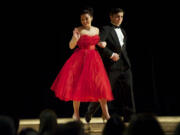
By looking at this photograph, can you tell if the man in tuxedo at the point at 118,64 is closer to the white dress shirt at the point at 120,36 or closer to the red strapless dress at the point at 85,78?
the white dress shirt at the point at 120,36

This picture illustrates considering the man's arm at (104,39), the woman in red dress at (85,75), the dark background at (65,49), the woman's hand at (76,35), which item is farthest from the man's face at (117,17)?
the dark background at (65,49)

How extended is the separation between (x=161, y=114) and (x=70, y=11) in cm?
147

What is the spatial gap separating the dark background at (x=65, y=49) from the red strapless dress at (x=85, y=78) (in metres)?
0.87

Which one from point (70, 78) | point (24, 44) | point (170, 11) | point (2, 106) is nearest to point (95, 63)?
point (70, 78)

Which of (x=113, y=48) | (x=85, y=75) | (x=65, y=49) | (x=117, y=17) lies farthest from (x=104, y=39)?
(x=65, y=49)

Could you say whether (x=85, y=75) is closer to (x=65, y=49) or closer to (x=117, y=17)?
(x=117, y=17)

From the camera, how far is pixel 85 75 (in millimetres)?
3162

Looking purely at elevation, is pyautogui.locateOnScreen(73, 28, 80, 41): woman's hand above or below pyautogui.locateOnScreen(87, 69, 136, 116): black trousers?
above

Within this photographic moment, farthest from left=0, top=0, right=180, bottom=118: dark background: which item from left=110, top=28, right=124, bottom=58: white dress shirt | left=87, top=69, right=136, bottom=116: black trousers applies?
left=87, top=69, right=136, bottom=116: black trousers

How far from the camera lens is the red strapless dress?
313 centimetres

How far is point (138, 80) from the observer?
4.32 meters

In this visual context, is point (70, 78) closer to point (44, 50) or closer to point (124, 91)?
point (124, 91)

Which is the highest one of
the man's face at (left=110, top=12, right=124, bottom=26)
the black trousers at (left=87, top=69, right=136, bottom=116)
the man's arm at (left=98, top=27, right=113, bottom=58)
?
the man's face at (left=110, top=12, right=124, bottom=26)

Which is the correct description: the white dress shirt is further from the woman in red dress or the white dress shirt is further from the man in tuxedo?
the woman in red dress
